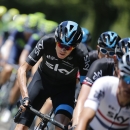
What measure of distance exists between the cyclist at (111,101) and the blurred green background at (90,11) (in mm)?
14297

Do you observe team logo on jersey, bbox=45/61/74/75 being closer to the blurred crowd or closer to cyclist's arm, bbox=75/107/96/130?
→ cyclist's arm, bbox=75/107/96/130

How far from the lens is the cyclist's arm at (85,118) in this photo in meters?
4.23

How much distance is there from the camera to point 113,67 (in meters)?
5.21

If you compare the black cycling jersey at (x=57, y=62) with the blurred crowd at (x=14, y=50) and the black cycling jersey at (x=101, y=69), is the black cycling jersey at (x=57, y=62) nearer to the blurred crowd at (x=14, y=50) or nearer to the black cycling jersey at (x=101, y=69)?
the black cycling jersey at (x=101, y=69)

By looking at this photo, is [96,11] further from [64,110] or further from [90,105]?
[90,105]

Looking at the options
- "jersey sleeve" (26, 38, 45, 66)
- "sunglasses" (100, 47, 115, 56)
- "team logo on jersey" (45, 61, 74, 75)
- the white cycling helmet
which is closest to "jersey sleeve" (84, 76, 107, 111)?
the white cycling helmet

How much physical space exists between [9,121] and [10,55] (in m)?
1.68

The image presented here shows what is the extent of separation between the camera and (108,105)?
4.44 meters

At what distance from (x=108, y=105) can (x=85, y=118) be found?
0.94 feet

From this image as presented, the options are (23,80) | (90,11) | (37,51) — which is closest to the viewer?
(23,80)

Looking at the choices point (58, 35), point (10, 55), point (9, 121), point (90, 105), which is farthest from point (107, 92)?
point (10, 55)

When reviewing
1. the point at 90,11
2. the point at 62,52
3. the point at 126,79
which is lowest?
the point at 126,79

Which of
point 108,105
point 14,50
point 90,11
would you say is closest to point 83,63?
point 108,105

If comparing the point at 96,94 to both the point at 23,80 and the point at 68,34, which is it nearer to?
the point at 68,34
